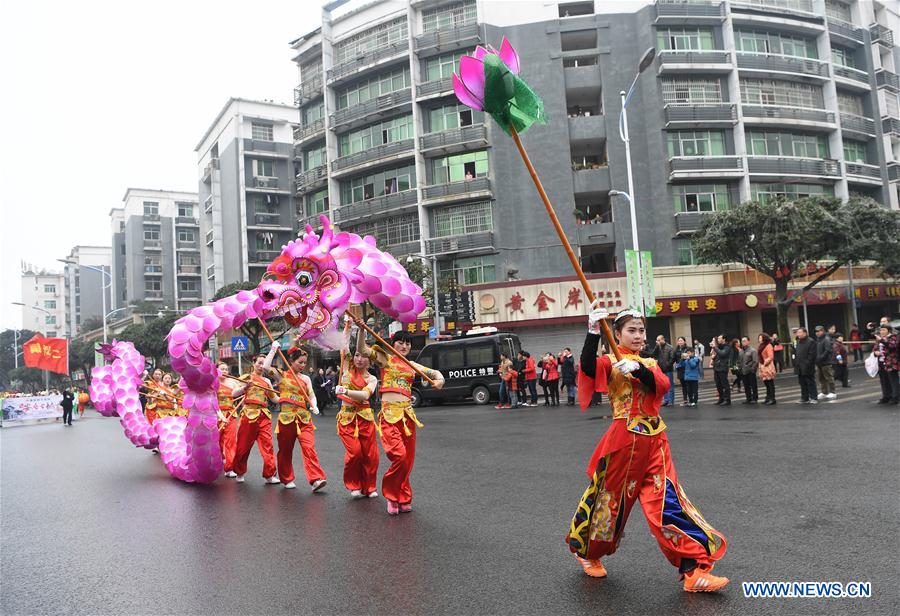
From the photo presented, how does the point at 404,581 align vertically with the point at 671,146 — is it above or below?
below

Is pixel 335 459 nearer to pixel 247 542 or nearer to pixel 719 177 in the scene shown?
pixel 247 542

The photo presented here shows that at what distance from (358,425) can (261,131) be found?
48534 millimetres

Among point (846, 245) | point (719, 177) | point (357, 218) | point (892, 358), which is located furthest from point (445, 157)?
point (892, 358)

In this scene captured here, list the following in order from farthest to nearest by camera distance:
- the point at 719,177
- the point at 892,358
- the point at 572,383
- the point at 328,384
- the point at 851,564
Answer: the point at 719,177 < the point at 328,384 < the point at 572,383 < the point at 892,358 < the point at 851,564

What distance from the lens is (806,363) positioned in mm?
14125

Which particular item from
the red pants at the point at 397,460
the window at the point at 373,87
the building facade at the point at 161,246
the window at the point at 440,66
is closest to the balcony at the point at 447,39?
the window at the point at 440,66

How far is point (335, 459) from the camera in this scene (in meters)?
10.9

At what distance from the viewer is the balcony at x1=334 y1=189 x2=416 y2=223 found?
3522 cm

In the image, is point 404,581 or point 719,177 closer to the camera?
point 404,581

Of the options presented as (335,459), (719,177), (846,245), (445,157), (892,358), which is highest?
(445,157)

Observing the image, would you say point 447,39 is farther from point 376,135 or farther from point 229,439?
point 229,439

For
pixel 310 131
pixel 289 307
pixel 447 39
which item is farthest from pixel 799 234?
pixel 310 131

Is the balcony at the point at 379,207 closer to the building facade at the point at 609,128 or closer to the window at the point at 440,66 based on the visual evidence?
the building facade at the point at 609,128

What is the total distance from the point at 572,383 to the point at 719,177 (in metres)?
18.3
